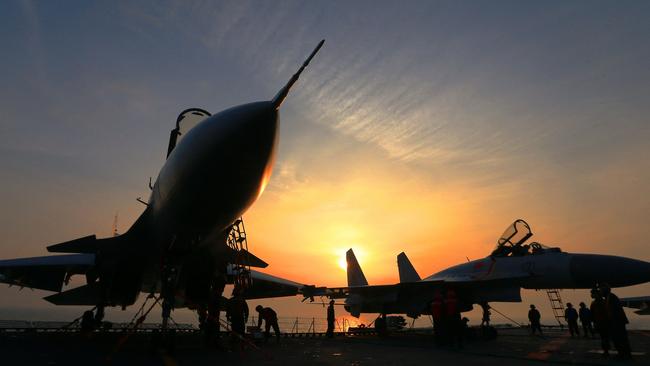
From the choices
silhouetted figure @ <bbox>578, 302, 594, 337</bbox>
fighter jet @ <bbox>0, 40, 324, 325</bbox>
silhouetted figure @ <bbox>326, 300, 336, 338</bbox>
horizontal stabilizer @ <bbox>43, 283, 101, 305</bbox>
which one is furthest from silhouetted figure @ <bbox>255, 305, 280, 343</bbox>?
silhouetted figure @ <bbox>578, 302, 594, 337</bbox>

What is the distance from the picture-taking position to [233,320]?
9.50 m

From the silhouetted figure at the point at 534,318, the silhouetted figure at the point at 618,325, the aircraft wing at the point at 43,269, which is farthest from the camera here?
the silhouetted figure at the point at 534,318

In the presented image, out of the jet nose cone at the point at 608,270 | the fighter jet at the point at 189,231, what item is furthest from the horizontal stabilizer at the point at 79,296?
the jet nose cone at the point at 608,270

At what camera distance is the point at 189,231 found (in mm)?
7152

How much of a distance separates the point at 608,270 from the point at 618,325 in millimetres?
6188

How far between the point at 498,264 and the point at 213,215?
1134 centimetres

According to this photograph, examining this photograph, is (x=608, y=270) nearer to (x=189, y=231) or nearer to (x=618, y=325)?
(x=618, y=325)

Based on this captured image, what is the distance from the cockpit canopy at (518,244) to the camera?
13865mm

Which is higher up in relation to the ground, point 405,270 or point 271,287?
point 405,270

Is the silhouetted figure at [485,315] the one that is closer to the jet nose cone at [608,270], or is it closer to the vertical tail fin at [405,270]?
the jet nose cone at [608,270]

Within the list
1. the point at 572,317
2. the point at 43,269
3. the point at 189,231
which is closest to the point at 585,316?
the point at 572,317

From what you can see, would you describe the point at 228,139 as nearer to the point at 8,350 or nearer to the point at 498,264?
the point at 8,350

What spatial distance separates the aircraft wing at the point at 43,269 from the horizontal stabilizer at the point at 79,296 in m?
0.44

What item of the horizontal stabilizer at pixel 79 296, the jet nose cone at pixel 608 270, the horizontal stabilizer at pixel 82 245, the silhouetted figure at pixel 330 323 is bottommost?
the silhouetted figure at pixel 330 323
